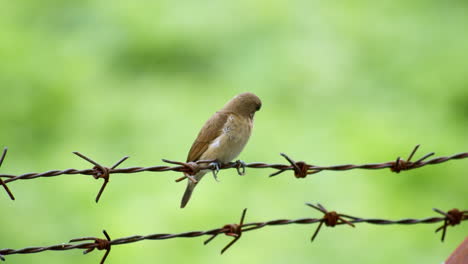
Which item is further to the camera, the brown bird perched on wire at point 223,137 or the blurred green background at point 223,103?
the blurred green background at point 223,103

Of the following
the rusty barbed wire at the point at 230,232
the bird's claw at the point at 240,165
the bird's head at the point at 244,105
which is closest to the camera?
the rusty barbed wire at the point at 230,232

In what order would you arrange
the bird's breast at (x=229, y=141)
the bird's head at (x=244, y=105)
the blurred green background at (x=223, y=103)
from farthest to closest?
1. the blurred green background at (x=223, y=103)
2. the bird's head at (x=244, y=105)
3. the bird's breast at (x=229, y=141)

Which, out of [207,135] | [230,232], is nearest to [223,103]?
[207,135]

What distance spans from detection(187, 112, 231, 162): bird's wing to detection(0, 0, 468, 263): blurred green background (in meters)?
2.84

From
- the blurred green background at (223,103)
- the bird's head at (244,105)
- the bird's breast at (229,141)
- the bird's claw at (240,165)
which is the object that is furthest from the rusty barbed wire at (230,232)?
the blurred green background at (223,103)

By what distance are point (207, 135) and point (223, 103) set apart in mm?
5138

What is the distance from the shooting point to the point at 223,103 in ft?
31.9

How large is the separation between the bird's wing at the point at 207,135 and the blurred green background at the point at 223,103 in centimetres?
284

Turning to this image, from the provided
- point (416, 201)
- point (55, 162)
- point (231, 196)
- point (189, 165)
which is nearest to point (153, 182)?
point (231, 196)

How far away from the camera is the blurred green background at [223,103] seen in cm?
768

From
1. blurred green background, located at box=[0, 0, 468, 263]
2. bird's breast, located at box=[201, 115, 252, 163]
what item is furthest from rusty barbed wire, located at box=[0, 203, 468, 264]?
blurred green background, located at box=[0, 0, 468, 263]

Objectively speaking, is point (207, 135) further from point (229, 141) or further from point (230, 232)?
point (230, 232)

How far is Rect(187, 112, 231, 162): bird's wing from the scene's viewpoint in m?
4.60

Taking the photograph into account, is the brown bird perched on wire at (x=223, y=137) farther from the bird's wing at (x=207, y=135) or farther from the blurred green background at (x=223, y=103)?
the blurred green background at (x=223, y=103)
